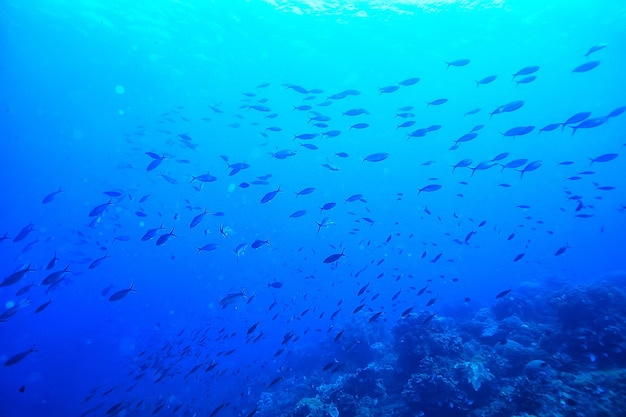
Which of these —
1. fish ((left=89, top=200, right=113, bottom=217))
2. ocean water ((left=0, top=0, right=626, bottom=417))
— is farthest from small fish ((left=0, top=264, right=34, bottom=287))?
fish ((left=89, top=200, right=113, bottom=217))

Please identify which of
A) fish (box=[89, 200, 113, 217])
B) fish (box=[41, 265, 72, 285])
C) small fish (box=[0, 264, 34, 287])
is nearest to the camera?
small fish (box=[0, 264, 34, 287])

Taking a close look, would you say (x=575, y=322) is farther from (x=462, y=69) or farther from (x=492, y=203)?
(x=492, y=203)

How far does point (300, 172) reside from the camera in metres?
66.6

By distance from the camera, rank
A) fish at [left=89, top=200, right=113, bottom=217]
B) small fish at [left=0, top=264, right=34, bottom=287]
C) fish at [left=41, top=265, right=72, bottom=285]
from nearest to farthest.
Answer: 1. small fish at [left=0, top=264, right=34, bottom=287]
2. fish at [left=41, top=265, right=72, bottom=285]
3. fish at [left=89, top=200, right=113, bottom=217]

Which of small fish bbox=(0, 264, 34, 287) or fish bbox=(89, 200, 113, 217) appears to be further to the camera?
fish bbox=(89, 200, 113, 217)

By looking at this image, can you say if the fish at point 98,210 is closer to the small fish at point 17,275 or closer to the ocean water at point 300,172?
the ocean water at point 300,172

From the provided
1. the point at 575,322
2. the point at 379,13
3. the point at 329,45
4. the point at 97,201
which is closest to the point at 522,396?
the point at 575,322

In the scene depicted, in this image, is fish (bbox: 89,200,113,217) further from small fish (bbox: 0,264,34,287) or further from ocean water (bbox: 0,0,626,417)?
small fish (bbox: 0,264,34,287)

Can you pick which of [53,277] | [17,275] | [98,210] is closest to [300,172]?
[98,210]

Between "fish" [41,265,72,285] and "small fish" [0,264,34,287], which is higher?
"small fish" [0,264,34,287]

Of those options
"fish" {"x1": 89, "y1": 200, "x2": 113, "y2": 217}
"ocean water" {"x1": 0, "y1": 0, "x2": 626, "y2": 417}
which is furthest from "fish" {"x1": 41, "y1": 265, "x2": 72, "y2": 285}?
"fish" {"x1": 89, "y1": 200, "x2": 113, "y2": 217}

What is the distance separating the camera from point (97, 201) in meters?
66.9

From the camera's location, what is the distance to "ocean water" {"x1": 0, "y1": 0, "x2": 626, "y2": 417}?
1019 centimetres

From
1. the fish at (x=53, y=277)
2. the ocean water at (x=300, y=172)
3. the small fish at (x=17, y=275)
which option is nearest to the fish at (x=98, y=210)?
the ocean water at (x=300, y=172)
